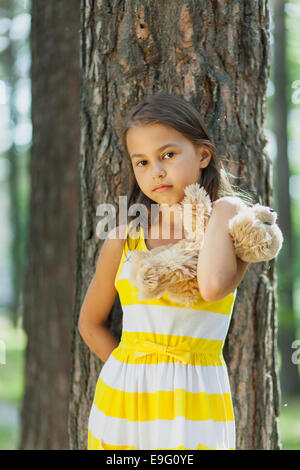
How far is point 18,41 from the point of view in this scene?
11.9 metres

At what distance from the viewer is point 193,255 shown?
72.1 inches

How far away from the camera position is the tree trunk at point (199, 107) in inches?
93.5

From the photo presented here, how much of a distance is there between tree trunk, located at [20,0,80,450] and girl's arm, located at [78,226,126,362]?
2.15m

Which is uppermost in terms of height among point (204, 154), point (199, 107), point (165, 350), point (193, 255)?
point (199, 107)

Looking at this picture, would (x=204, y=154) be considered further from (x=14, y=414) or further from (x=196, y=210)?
(x=14, y=414)

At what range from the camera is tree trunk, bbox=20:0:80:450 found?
437cm

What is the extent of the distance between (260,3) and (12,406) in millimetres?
8505

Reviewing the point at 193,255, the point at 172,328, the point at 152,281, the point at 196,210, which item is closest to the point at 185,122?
the point at 196,210

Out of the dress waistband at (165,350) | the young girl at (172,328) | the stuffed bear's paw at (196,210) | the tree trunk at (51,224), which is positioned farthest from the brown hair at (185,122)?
the tree trunk at (51,224)

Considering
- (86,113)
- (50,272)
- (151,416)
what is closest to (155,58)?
(86,113)

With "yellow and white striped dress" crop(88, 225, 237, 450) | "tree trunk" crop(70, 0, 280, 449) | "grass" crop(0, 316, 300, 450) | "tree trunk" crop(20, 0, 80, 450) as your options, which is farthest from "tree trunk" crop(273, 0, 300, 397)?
"yellow and white striped dress" crop(88, 225, 237, 450)

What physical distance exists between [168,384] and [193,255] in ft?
1.53

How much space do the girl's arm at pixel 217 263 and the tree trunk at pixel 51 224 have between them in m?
2.77

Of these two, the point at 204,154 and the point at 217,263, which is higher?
the point at 204,154
